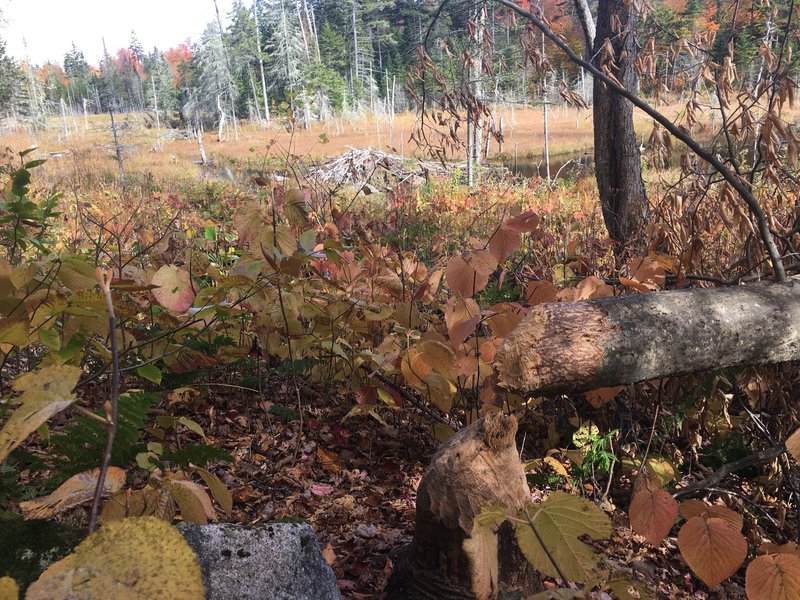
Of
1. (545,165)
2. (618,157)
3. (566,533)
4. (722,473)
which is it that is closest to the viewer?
(566,533)

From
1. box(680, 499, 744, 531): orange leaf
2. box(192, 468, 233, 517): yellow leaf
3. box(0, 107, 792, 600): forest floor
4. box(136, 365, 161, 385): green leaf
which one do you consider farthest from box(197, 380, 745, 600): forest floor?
box(136, 365, 161, 385): green leaf

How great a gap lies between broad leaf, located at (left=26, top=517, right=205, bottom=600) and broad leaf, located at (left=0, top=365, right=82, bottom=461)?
10cm

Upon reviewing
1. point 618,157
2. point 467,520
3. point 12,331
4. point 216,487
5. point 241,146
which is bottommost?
point 467,520

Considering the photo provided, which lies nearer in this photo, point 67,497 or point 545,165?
point 67,497

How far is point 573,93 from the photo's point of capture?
2891 millimetres

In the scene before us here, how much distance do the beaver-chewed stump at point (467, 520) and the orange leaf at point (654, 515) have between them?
31 centimetres

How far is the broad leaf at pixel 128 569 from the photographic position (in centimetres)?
44

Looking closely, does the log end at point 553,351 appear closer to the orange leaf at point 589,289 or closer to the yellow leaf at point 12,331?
the orange leaf at point 589,289

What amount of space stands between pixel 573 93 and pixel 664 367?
191 cm

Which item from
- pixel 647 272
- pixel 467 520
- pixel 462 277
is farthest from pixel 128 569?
pixel 647 272

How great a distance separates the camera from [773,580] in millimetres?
1187

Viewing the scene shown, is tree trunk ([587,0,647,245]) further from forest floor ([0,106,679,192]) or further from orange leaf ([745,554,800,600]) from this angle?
forest floor ([0,106,679,192])

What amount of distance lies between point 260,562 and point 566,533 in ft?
2.01

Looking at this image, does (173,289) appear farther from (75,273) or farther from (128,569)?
Answer: (128,569)
